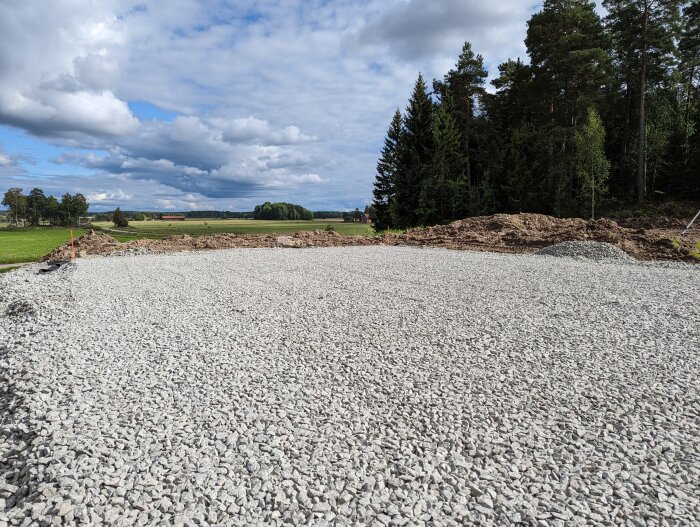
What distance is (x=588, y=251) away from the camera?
1297 centimetres

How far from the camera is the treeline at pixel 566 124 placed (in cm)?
2414

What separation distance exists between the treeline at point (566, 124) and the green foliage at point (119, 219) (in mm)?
26057

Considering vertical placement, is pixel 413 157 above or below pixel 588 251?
above

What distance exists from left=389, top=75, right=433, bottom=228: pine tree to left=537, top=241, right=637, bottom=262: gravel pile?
18.6 m

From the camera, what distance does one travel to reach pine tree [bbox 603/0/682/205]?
77.4 ft

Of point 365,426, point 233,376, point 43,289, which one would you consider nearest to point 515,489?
point 365,426

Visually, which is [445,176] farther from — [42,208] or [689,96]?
[42,208]

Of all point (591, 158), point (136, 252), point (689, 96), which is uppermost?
point (689, 96)

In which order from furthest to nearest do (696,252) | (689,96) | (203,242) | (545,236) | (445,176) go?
1. (445,176)
2. (689,96)
3. (203,242)
4. (545,236)
5. (696,252)

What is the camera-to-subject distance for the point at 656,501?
260 centimetres

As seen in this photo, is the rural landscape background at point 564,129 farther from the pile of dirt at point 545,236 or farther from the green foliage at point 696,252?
the green foliage at point 696,252

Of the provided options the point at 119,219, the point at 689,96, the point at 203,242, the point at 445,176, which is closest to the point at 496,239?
the point at 203,242

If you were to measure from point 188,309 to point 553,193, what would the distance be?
2667 cm

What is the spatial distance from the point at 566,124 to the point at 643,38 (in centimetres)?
594
